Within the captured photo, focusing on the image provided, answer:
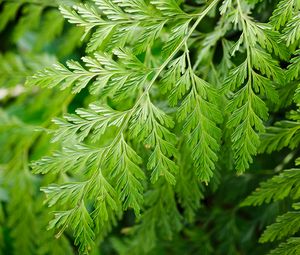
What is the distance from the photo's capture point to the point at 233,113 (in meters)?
0.76

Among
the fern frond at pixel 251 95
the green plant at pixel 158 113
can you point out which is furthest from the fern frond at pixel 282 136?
the fern frond at pixel 251 95

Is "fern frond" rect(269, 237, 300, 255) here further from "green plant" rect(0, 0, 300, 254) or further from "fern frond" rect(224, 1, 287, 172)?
"fern frond" rect(224, 1, 287, 172)

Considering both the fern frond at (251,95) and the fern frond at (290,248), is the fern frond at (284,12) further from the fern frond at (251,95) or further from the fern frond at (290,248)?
the fern frond at (290,248)

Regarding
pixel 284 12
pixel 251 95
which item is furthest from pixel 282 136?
pixel 284 12

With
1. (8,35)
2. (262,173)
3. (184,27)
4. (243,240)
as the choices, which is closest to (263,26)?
(184,27)

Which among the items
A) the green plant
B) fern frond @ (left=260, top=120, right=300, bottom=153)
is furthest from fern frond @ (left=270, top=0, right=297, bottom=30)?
fern frond @ (left=260, top=120, right=300, bottom=153)

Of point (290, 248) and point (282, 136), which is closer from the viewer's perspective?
point (290, 248)

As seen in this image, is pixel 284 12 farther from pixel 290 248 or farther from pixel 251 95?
pixel 290 248

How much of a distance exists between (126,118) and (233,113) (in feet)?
0.64

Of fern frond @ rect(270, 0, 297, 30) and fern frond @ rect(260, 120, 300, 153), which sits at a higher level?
fern frond @ rect(270, 0, 297, 30)

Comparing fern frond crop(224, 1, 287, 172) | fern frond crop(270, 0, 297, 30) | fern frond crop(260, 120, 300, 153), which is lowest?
fern frond crop(260, 120, 300, 153)

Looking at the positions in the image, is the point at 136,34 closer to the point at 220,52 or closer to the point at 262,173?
the point at 220,52

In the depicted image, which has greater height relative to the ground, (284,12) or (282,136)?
(284,12)

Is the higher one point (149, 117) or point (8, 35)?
point (149, 117)
